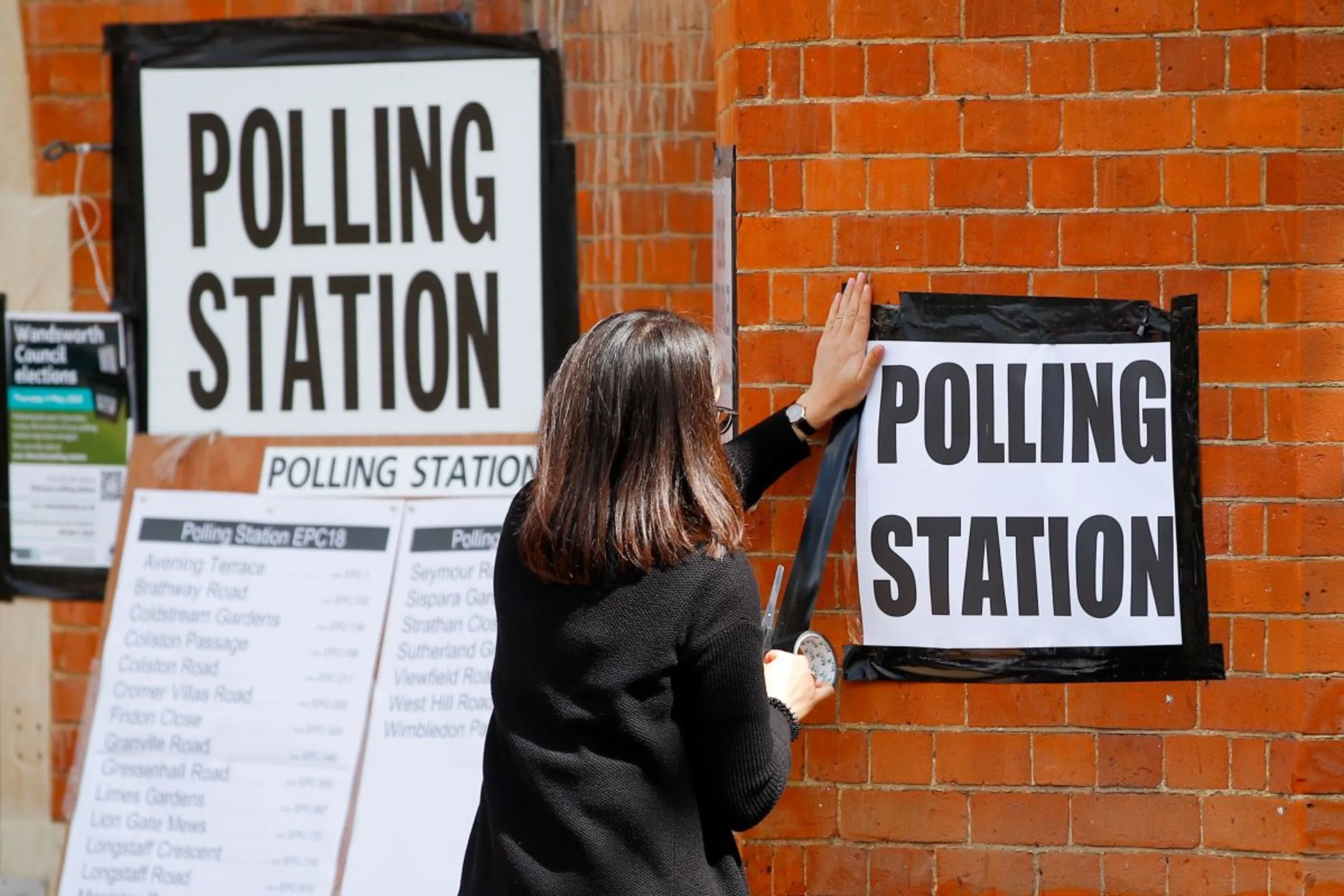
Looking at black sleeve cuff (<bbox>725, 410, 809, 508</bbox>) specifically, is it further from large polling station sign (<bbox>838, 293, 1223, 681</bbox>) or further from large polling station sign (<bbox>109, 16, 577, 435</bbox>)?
large polling station sign (<bbox>109, 16, 577, 435</bbox>)

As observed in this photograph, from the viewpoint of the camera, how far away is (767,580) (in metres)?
2.88

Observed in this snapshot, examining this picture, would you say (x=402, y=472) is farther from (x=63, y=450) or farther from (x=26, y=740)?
(x=26, y=740)

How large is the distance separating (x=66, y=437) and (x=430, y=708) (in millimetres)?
1268

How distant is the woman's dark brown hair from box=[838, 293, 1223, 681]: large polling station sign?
0.84 m

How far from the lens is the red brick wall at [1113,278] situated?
2725mm

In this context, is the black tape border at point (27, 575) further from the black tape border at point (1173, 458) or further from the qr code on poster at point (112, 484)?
the black tape border at point (1173, 458)

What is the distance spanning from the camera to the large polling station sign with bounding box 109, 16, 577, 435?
11.0ft

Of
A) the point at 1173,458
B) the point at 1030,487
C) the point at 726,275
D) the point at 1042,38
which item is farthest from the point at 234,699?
the point at 1042,38

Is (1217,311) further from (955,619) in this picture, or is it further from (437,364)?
(437,364)

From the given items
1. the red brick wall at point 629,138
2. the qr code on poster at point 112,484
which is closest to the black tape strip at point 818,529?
the red brick wall at point 629,138

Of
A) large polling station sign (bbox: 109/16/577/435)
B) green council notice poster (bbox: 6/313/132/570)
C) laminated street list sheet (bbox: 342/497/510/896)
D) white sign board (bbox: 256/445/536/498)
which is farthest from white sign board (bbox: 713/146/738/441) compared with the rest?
green council notice poster (bbox: 6/313/132/570)

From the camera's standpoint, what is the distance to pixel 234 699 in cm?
330

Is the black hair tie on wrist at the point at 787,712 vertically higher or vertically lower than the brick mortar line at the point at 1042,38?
lower

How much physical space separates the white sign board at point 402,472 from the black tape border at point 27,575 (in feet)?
1.65
